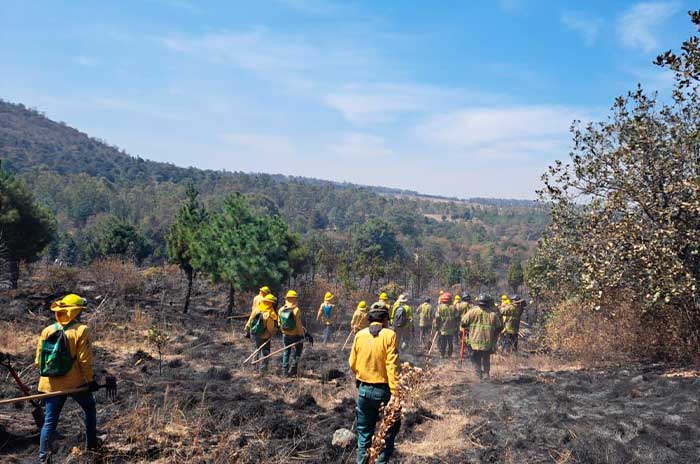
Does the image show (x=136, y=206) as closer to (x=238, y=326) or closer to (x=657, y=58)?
(x=238, y=326)

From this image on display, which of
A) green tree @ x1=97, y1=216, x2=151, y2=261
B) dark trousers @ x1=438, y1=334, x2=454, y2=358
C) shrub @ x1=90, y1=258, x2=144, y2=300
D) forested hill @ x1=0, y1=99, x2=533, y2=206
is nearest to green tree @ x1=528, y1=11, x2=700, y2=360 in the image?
dark trousers @ x1=438, y1=334, x2=454, y2=358

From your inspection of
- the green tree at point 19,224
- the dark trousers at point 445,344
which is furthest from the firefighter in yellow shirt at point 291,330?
the green tree at point 19,224

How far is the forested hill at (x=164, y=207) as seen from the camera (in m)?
54.4

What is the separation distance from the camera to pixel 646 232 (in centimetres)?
884

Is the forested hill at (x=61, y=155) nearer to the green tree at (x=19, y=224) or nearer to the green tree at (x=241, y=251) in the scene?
the green tree at (x=19, y=224)

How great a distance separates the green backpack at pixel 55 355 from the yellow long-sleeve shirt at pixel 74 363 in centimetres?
3

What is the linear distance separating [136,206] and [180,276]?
57564mm

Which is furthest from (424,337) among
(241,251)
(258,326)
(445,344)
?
(258,326)

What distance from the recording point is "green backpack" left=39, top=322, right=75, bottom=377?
4.60 meters

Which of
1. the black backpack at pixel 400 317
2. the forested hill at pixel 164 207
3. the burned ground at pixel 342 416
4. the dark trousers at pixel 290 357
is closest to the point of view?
the burned ground at pixel 342 416

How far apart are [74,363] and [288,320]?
174 inches

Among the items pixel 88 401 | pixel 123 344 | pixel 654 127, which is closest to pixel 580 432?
pixel 88 401

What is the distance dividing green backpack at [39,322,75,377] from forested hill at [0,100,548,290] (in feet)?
84.9

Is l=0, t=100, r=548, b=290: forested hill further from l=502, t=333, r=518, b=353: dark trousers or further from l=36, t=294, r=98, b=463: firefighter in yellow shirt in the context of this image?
l=36, t=294, r=98, b=463: firefighter in yellow shirt
